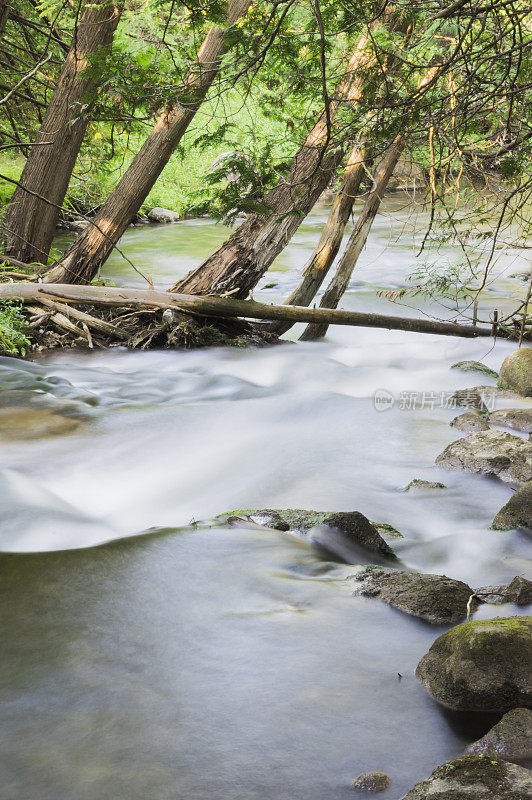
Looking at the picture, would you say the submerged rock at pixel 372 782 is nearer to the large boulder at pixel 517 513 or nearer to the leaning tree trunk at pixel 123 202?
the large boulder at pixel 517 513

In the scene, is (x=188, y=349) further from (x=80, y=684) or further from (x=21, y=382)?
(x=80, y=684)

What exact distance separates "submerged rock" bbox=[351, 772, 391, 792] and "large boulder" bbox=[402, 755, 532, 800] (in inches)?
10.5

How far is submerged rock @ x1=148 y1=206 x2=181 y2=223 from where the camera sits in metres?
18.9

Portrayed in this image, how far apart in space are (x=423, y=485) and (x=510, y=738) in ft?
9.56

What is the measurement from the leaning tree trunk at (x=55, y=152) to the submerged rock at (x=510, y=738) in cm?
743

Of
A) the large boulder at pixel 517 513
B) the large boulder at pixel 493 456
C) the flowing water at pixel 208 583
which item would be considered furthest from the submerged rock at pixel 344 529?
the large boulder at pixel 493 456

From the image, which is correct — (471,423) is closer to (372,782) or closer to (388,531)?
(388,531)

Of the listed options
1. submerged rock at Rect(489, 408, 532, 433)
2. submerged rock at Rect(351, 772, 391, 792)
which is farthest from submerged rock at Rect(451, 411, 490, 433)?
submerged rock at Rect(351, 772, 391, 792)

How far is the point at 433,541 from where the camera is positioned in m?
4.57

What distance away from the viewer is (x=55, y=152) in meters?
8.83

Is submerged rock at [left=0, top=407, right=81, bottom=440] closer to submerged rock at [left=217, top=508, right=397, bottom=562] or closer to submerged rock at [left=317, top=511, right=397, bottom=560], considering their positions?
submerged rock at [left=217, top=508, right=397, bottom=562]

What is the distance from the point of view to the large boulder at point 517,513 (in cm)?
439

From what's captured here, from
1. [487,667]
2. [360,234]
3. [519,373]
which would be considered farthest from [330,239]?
[487,667]

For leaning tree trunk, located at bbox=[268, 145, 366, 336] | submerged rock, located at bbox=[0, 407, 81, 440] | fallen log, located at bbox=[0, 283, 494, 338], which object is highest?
leaning tree trunk, located at bbox=[268, 145, 366, 336]
